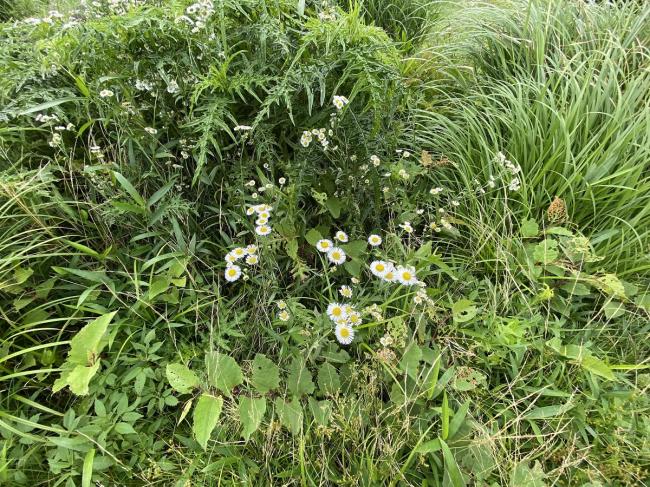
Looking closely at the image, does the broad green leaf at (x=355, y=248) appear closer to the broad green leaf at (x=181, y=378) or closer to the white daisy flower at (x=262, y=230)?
the white daisy flower at (x=262, y=230)

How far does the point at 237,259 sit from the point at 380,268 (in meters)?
0.55

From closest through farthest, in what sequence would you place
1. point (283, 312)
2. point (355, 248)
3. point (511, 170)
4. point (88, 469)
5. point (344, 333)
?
point (88, 469), point (344, 333), point (283, 312), point (355, 248), point (511, 170)

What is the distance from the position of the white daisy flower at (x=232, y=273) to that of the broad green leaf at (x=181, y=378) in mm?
348

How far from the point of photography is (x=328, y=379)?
1.30m

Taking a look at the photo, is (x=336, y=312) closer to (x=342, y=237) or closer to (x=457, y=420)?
(x=342, y=237)

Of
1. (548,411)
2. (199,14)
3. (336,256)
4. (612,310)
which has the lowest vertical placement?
(548,411)

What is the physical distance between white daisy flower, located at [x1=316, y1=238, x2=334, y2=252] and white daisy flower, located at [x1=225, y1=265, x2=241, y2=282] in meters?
0.31

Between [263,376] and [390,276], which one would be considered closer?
[263,376]

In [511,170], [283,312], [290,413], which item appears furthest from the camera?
[511,170]

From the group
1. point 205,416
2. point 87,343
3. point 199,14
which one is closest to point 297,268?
point 205,416

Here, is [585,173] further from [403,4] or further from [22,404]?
[22,404]

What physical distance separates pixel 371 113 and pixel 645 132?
1231mm

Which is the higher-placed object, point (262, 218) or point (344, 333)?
point (262, 218)

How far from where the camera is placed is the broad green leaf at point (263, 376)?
4.20 feet
